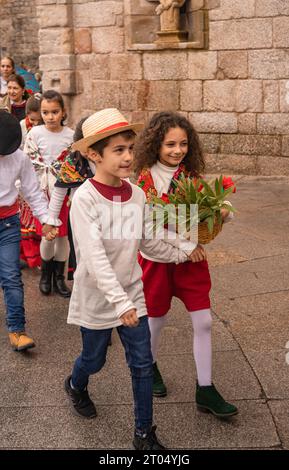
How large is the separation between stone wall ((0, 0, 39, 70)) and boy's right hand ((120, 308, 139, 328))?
25926mm

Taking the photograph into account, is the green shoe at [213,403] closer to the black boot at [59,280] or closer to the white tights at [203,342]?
the white tights at [203,342]

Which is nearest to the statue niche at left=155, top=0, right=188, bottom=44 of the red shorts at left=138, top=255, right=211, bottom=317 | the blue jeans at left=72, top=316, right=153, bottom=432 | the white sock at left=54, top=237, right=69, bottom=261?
the white sock at left=54, top=237, right=69, bottom=261

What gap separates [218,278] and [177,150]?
2.42m

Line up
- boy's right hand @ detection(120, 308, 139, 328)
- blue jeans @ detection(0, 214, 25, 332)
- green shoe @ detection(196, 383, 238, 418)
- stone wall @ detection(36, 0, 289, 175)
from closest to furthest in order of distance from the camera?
boy's right hand @ detection(120, 308, 139, 328)
green shoe @ detection(196, 383, 238, 418)
blue jeans @ detection(0, 214, 25, 332)
stone wall @ detection(36, 0, 289, 175)

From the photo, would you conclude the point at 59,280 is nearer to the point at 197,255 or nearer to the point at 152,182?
the point at 152,182

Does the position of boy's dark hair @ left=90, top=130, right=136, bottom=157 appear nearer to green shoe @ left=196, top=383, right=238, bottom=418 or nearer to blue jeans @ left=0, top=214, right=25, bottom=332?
green shoe @ left=196, top=383, right=238, bottom=418

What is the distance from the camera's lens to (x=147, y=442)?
134 inches

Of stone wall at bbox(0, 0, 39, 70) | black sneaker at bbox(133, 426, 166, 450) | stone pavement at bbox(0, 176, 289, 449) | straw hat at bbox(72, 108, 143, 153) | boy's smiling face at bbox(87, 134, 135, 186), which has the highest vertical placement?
stone wall at bbox(0, 0, 39, 70)

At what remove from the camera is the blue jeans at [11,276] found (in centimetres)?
482

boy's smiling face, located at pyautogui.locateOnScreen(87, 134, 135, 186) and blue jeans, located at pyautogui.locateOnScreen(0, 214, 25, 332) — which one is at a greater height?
boy's smiling face, located at pyautogui.locateOnScreen(87, 134, 135, 186)

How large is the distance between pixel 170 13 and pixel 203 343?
7.37 m

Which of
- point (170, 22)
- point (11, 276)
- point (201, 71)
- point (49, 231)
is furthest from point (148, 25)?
point (11, 276)

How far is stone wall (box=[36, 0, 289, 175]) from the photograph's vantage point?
9.70 metres

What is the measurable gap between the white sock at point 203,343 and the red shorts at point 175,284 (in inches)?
1.6
